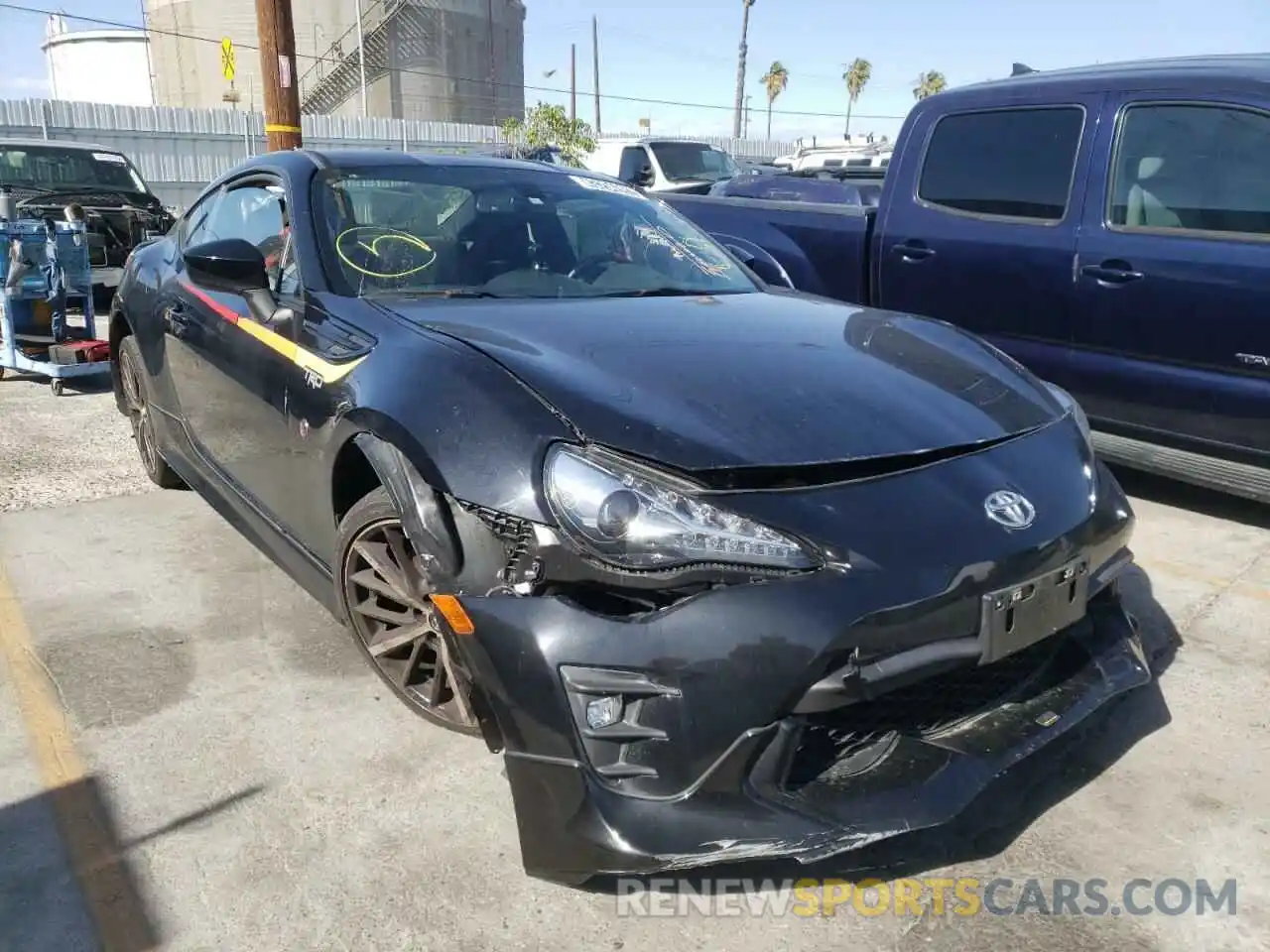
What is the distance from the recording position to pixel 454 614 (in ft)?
7.06

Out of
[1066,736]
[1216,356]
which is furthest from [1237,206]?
[1066,736]

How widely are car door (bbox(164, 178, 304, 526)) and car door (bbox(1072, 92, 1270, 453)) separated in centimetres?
325

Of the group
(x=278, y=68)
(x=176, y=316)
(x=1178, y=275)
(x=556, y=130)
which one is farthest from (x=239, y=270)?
(x=556, y=130)

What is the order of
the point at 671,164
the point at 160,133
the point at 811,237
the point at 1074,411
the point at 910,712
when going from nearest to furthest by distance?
the point at 910,712, the point at 1074,411, the point at 811,237, the point at 671,164, the point at 160,133

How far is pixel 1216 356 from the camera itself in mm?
4066

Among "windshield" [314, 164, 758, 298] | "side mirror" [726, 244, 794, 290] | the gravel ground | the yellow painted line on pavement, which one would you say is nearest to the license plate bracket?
"windshield" [314, 164, 758, 298]

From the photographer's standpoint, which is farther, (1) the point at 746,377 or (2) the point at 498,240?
(2) the point at 498,240

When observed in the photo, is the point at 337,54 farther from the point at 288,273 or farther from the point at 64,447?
the point at 288,273

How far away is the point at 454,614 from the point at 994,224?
3.59 m

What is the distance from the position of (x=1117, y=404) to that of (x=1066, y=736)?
236 centimetres

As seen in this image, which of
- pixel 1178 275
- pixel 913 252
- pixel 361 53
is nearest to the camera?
pixel 1178 275

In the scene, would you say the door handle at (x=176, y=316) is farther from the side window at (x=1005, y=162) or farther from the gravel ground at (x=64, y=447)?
the side window at (x=1005, y=162)

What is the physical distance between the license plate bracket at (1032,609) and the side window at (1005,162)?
8.92 ft

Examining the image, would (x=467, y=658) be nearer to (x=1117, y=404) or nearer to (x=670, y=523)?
(x=670, y=523)
